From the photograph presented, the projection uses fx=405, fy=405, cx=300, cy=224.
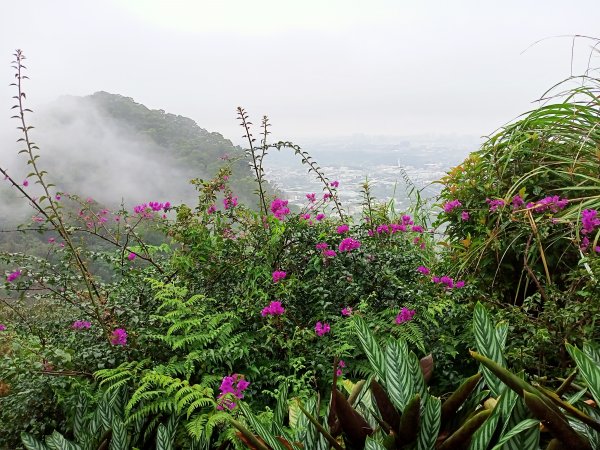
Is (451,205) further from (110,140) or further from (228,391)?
(110,140)

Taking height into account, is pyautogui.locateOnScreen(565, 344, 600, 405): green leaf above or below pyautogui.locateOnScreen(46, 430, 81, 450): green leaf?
above

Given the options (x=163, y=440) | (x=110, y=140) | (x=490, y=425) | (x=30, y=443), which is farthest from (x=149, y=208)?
(x=110, y=140)

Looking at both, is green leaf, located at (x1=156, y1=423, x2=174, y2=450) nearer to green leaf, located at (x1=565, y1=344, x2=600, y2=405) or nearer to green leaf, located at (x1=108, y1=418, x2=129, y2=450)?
green leaf, located at (x1=108, y1=418, x2=129, y2=450)

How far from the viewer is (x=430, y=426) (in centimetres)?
113

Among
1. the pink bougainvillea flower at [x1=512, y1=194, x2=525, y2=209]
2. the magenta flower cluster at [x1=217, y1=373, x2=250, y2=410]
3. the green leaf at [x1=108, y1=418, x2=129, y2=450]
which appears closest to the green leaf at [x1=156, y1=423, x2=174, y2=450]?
the green leaf at [x1=108, y1=418, x2=129, y2=450]

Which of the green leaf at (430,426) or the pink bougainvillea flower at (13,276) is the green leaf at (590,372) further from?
the pink bougainvillea flower at (13,276)

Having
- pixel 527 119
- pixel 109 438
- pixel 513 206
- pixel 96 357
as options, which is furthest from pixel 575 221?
pixel 96 357

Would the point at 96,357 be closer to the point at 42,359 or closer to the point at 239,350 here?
the point at 42,359

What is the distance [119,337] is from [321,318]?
109 cm

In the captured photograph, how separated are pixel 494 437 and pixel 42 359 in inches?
79.4

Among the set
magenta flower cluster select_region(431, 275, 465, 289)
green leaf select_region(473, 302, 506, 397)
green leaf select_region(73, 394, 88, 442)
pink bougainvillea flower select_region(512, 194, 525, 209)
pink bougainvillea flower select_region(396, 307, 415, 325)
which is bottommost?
green leaf select_region(73, 394, 88, 442)

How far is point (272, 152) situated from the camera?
10.5 ft

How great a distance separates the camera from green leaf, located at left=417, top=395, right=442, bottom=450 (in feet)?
3.71

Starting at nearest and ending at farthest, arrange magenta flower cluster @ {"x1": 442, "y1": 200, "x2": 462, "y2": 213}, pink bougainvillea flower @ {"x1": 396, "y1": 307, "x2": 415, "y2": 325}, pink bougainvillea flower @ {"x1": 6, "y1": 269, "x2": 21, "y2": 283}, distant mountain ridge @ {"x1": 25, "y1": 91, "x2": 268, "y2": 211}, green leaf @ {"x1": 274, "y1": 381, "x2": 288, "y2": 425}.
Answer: green leaf @ {"x1": 274, "y1": 381, "x2": 288, "y2": 425}
pink bougainvillea flower @ {"x1": 396, "y1": 307, "x2": 415, "y2": 325}
pink bougainvillea flower @ {"x1": 6, "y1": 269, "x2": 21, "y2": 283}
magenta flower cluster @ {"x1": 442, "y1": 200, "x2": 462, "y2": 213}
distant mountain ridge @ {"x1": 25, "y1": 91, "x2": 268, "y2": 211}
